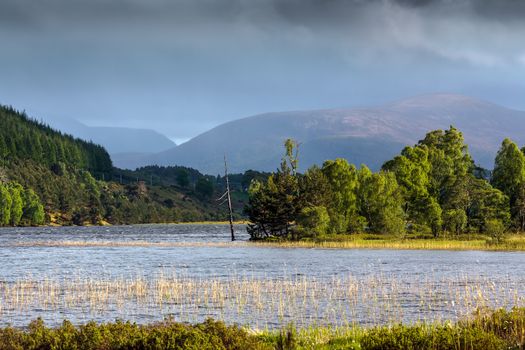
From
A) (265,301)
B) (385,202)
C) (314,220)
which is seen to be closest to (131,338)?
(265,301)

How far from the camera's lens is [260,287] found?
5559 centimetres

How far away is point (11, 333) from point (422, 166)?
123m

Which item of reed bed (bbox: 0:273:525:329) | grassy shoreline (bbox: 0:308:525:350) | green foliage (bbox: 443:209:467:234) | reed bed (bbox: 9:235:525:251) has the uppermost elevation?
green foliage (bbox: 443:209:467:234)

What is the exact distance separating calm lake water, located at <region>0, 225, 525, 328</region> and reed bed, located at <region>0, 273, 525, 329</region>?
8 centimetres

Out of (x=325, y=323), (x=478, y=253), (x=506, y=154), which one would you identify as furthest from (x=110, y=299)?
(x=506, y=154)

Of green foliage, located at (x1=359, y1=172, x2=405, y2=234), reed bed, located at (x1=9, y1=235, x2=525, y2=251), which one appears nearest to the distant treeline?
green foliage, located at (x1=359, y1=172, x2=405, y2=234)

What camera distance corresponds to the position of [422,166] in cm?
14000

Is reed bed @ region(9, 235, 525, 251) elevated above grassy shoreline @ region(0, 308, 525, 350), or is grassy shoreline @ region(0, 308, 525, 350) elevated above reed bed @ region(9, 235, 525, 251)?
grassy shoreline @ region(0, 308, 525, 350)

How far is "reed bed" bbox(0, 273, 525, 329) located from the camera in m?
40.5

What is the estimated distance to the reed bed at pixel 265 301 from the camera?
40.5 m

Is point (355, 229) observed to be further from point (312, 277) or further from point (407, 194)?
point (312, 277)

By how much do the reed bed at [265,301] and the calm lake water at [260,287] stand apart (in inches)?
3.2

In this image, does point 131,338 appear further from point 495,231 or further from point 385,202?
point 385,202

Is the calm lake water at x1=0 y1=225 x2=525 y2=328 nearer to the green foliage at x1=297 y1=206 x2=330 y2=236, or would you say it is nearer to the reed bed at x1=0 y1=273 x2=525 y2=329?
the reed bed at x1=0 y1=273 x2=525 y2=329
